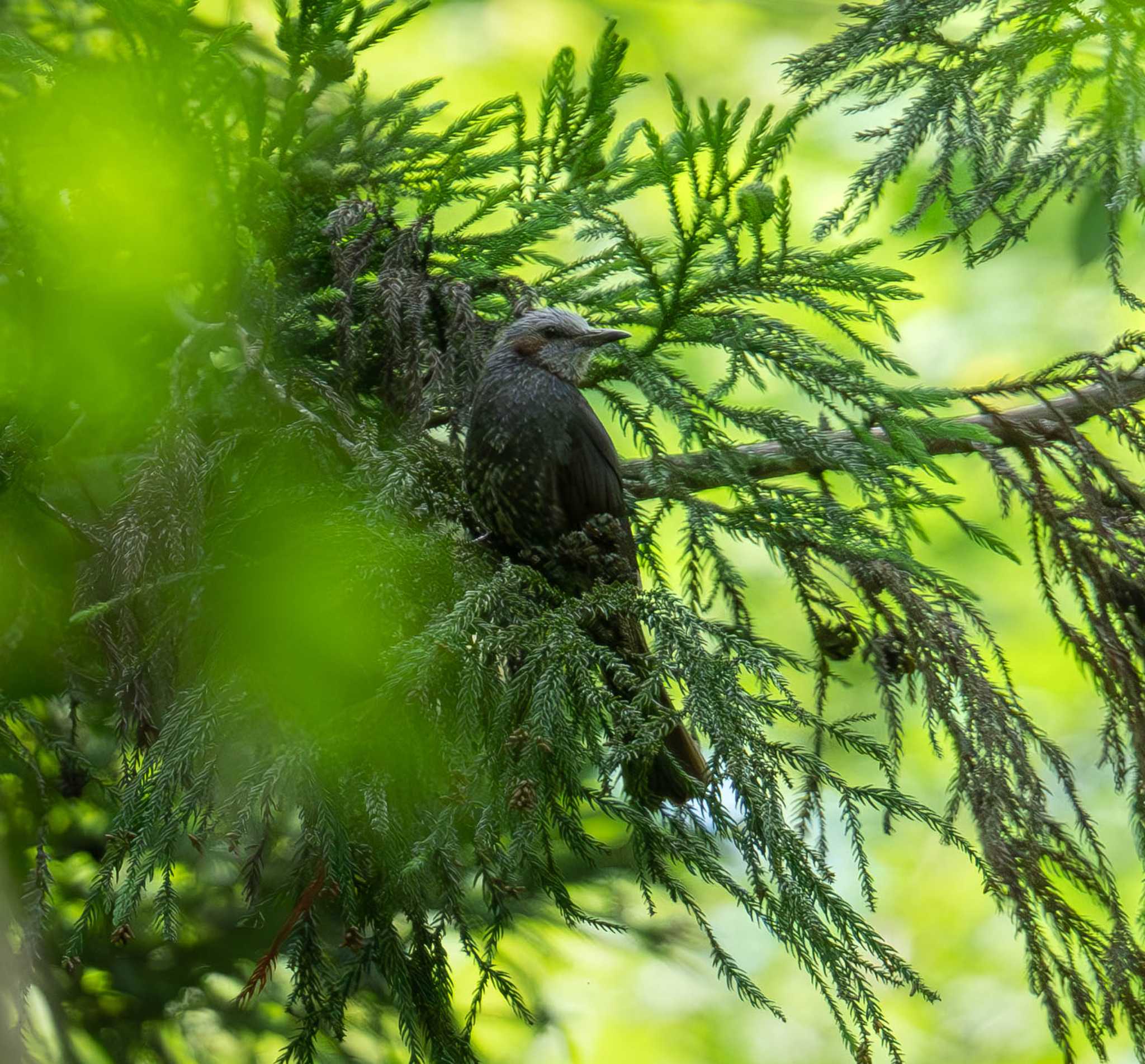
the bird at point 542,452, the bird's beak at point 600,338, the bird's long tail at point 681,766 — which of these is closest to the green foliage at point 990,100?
the bird's beak at point 600,338

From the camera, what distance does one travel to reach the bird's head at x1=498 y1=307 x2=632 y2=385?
2900 millimetres

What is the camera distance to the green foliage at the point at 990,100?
2746mm

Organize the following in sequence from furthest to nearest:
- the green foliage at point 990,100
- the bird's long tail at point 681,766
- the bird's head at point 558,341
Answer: the bird's head at point 558,341
the green foliage at point 990,100
the bird's long tail at point 681,766

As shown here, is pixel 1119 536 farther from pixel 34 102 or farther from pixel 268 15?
pixel 268 15

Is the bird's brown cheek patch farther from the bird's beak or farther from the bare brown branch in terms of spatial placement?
the bare brown branch

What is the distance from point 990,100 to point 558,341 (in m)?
1.38

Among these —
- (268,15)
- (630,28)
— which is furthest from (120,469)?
(630,28)

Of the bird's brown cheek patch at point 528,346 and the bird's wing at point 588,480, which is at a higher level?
the bird's brown cheek patch at point 528,346

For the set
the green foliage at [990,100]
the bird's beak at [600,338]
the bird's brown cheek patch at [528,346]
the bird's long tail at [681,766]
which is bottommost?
the bird's long tail at [681,766]

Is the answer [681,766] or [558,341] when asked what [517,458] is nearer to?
[558,341]

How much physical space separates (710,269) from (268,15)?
338 cm

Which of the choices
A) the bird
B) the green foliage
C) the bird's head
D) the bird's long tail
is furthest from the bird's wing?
the green foliage

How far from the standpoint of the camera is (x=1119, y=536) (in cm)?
250

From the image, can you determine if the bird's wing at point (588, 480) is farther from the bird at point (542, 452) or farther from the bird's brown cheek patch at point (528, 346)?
the bird's brown cheek patch at point (528, 346)
